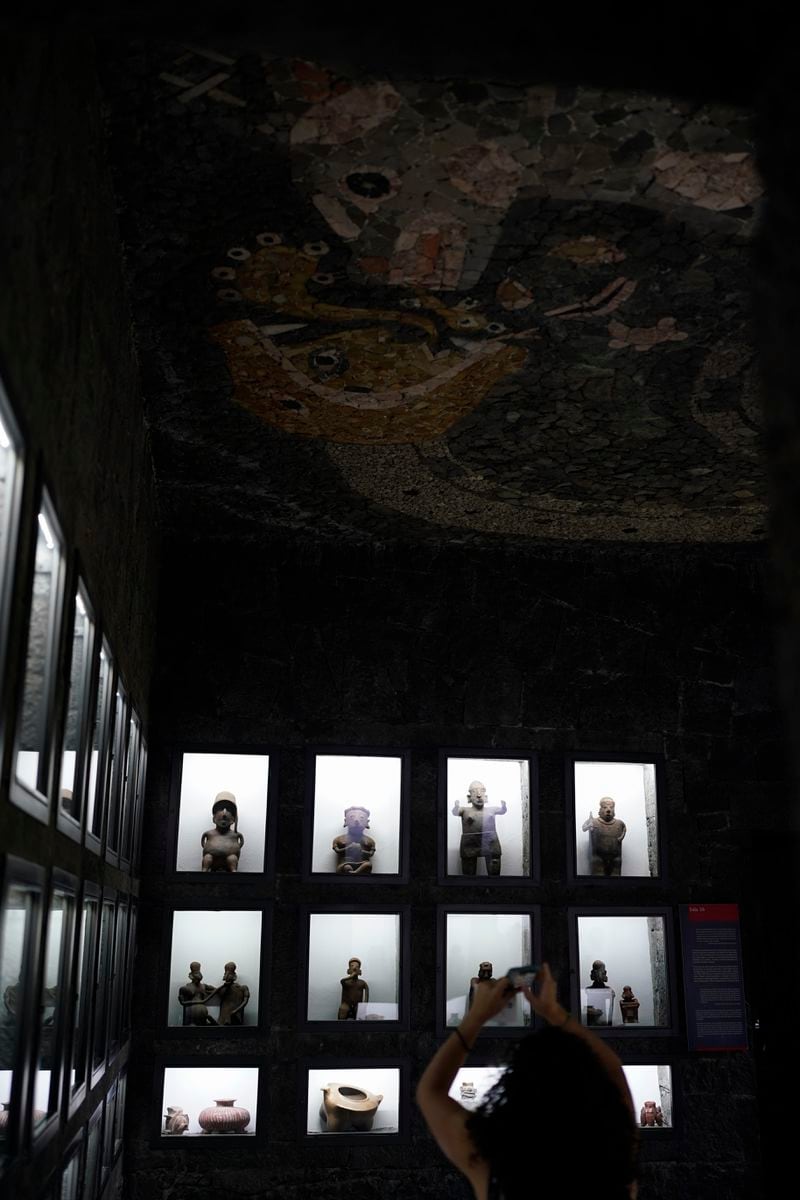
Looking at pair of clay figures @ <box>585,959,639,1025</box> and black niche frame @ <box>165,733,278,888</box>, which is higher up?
black niche frame @ <box>165,733,278,888</box>

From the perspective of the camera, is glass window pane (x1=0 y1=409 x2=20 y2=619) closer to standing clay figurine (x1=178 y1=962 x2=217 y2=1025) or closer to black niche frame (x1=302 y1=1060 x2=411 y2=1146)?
standing clay figurine (x1=178 y1=962 x2=217 y2=1025)

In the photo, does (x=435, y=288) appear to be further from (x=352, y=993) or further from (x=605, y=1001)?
(x=605, y=1001)

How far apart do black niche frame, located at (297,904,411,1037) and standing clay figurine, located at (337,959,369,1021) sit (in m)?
0.05

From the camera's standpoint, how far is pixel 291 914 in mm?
5746

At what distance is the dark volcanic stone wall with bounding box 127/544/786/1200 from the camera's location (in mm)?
5570

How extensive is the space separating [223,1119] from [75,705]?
3.32 m

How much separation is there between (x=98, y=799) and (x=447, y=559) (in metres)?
3.26

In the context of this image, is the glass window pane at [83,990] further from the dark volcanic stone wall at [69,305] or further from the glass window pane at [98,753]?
the dark volcanic stone wall at [69,305]

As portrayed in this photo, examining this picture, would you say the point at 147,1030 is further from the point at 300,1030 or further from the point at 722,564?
the point at 722,564

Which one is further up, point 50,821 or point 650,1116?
point 50,821

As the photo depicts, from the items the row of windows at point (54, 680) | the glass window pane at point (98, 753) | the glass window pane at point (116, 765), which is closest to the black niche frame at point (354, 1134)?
the glass window pane at point (116, 765)

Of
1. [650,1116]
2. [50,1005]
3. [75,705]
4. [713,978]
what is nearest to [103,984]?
[50,1005]

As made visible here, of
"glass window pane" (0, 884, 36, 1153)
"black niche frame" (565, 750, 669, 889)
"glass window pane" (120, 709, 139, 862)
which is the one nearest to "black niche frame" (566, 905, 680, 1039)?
"black niche frame" (565, 750, 669, 889)

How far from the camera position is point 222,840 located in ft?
18.7
